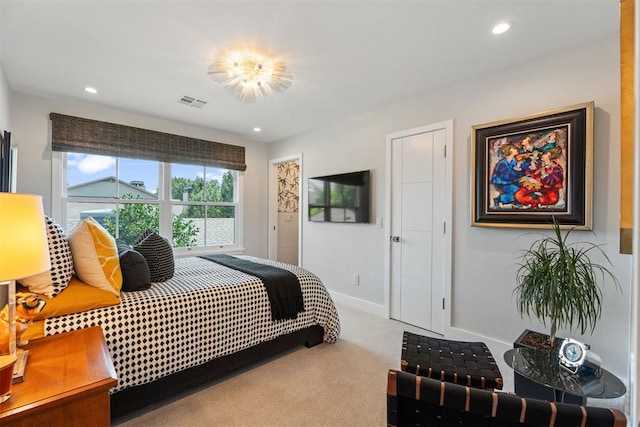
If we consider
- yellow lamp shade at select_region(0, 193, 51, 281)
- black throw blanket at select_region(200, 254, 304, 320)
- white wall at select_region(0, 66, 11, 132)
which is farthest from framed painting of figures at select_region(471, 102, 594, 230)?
white wall at select_region(0, 66, 11, 132)

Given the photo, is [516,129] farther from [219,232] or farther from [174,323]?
[219,232]

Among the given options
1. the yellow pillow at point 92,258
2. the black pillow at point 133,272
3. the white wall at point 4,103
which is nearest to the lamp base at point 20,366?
the yellow pillow at point 92,258

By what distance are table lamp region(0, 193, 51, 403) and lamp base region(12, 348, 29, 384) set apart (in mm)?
54

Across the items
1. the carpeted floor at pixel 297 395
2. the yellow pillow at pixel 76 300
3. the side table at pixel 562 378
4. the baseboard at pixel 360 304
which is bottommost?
the carpeted floor at pixel 297 395

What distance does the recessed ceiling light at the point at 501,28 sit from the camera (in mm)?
1936

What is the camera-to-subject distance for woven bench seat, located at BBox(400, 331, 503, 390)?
1447 mm

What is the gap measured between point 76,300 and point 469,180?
2965 millimetres

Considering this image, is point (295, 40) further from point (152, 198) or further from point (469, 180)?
point (152, 198)

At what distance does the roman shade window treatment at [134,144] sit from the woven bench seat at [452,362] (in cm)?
361

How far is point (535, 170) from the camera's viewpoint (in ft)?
7.57

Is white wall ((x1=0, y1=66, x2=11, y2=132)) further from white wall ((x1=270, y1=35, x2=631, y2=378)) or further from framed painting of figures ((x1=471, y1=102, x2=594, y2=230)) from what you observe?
framed painting of figures ((x1=471, y1=102, x2=594, y2=230))

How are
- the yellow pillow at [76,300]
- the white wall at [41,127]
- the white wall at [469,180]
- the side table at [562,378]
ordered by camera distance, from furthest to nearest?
the white wall at [41,127] → the white wall at [469,180] → the yellow pillow at [76,300] → the side table at [562,378]

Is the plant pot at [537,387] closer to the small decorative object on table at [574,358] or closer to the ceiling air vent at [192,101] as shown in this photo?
the small decorative object on table at [574,358]

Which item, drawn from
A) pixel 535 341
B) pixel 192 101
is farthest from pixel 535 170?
pixel 192 101
